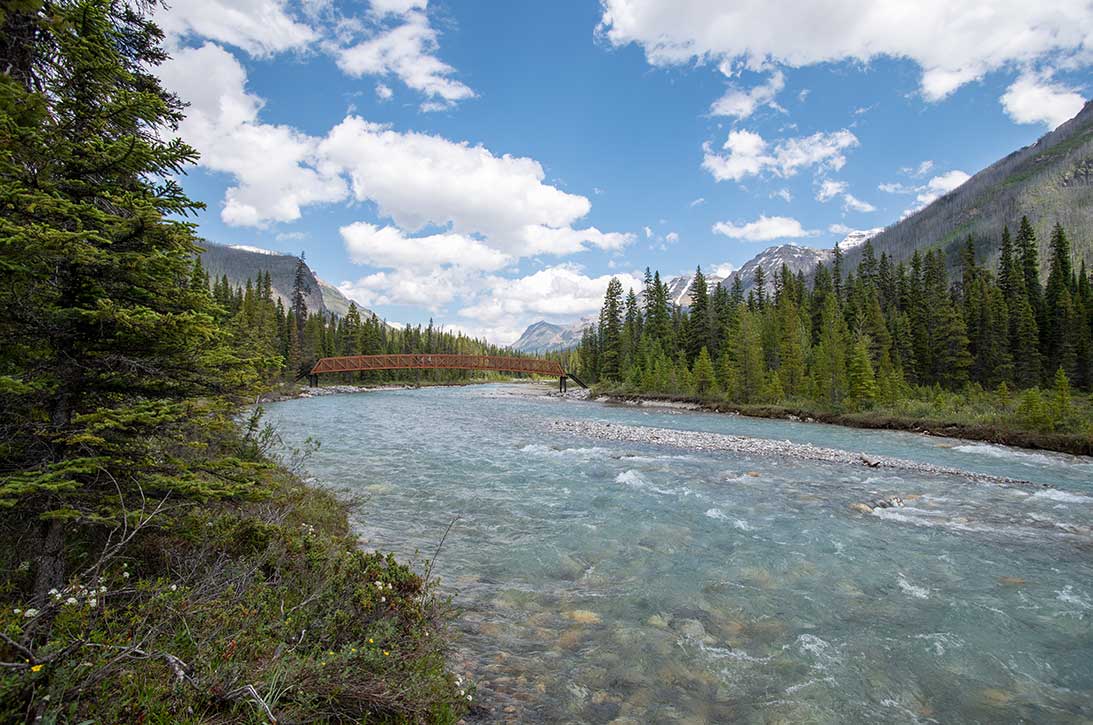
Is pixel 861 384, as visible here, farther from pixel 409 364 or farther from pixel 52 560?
pixel 409 364

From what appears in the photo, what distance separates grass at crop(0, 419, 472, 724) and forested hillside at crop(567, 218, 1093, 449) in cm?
3497

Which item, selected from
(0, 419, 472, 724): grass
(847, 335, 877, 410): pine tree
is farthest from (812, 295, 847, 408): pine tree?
(0, 419, 472, 724): grass

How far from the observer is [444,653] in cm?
580

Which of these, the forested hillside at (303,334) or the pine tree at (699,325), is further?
the forested hillside at (303,334)

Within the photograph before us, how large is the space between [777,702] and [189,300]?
7879 millimetres

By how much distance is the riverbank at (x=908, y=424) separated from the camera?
76.5 ft

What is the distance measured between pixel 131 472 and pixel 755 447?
74.8 ft

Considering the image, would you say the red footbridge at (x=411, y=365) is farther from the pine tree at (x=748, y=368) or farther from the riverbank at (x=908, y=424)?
the pine tree at (x=748, y=368)

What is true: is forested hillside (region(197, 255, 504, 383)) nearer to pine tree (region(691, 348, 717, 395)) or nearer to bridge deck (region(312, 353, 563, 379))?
bridge deck (region(312, 353, 563, 379))

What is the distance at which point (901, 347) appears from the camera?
5494cm

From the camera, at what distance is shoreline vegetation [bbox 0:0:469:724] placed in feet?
11.7

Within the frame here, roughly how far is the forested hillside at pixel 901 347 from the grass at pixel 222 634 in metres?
35.0

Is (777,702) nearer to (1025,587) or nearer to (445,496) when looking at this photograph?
(1025,587)

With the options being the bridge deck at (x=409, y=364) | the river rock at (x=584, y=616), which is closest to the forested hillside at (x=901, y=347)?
the bridge deck at (x=409, y=364)
